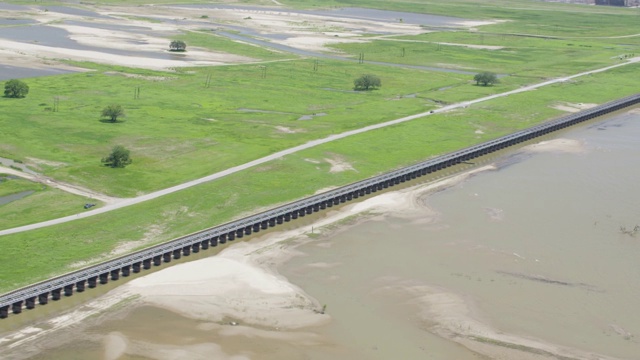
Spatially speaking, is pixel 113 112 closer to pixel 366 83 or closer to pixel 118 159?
pixel 118 159

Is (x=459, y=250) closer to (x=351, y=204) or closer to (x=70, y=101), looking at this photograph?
(x=351, y=204)

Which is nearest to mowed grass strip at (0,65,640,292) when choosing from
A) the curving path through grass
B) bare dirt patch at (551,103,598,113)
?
the curving path through grass

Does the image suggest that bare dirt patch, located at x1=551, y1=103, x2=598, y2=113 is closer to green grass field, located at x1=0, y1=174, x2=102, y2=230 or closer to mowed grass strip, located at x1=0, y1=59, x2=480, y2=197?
mowed grass strip, located at x1=0, y1=59, x2=480, y2=197

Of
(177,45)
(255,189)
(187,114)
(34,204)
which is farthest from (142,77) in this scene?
(34,204)

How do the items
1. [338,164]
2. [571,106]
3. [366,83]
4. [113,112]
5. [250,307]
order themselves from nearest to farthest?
1. [250,307]
2. [338,164]
3. [113,112]
4. [571,106]
5. [366,83]

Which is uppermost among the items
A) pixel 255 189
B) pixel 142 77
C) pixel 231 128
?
pixel 142 77

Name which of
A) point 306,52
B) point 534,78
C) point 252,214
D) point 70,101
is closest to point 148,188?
point 252,214
